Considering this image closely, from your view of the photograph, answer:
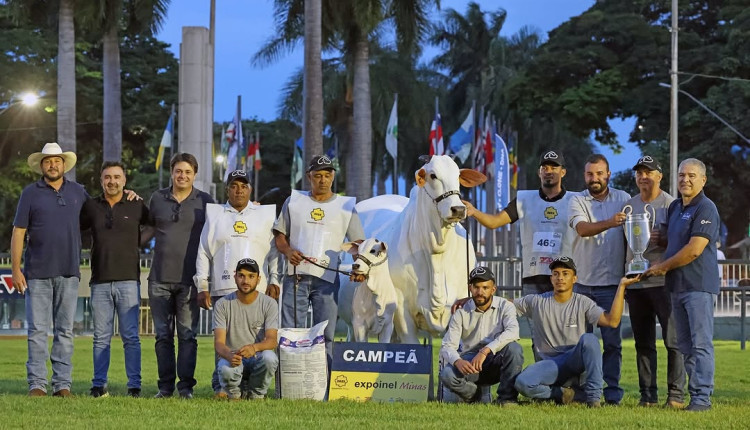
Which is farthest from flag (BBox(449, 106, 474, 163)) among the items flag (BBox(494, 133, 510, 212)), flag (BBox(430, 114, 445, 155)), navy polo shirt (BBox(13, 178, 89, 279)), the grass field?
navy polo shirt (BBox(13, 178, 89, 279))

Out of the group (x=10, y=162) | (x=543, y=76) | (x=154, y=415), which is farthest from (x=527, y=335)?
(x=10, y=162)

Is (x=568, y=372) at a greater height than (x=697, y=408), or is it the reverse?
(x=568, y=372)

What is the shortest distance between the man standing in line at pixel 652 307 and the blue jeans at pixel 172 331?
405cm

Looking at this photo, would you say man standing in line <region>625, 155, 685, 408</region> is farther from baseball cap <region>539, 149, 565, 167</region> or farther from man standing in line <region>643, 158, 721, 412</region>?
baseball cap <region>539, 149, 565, 167</region>

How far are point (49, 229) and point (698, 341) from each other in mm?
5899

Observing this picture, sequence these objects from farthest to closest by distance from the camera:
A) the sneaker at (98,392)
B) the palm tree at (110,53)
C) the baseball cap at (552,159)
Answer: the palm tree at (110,53) < the sneaker at (98,392) < the baseball cap at (552,159)

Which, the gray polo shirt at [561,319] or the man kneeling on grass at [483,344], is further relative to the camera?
the gray polo shirt at [561,319]

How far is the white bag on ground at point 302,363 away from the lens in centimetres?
1058

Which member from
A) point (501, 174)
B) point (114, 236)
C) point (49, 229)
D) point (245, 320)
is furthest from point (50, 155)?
point (501, 174)

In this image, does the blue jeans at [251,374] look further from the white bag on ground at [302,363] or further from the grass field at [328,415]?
the grass field at [328,415]

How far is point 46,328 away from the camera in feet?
37.5

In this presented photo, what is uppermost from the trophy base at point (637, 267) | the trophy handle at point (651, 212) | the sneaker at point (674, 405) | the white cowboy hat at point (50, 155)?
the white cowboy hat at point (50, 155)

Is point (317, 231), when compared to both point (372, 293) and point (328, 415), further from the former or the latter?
point (328, 415)

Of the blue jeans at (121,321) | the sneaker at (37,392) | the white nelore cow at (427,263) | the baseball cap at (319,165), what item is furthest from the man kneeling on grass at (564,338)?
the sneaker at (37,392)
